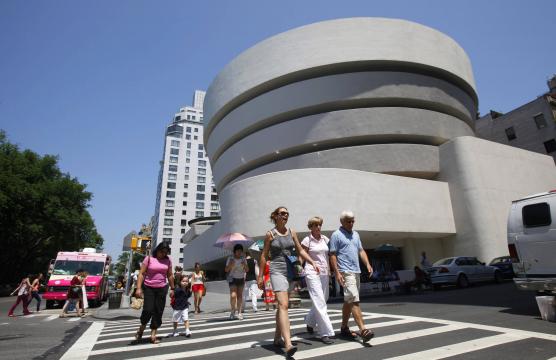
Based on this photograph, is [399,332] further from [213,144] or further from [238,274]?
[213,144]

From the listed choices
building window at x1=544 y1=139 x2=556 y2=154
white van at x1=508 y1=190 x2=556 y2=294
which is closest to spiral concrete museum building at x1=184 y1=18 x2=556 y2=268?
building window at x1=544 y1=139 x2=556 y2=154

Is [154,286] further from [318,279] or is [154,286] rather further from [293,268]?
[318,279]

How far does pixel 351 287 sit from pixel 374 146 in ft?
72.9

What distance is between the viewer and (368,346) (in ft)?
14.3

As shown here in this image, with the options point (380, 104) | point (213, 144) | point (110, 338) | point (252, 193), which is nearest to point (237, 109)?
point (213, 144)

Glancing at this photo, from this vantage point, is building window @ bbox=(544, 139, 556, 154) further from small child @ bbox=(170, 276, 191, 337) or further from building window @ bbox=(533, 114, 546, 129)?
small child @ bbox=(170, 276, 191, 337)

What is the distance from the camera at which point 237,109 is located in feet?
101

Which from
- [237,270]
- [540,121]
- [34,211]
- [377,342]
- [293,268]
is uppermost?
[540,121]

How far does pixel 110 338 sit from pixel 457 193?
25.8 metres

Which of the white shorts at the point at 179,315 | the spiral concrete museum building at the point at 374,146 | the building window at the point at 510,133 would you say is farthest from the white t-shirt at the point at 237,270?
the building window at the point at 510,133

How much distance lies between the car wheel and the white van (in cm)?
1018

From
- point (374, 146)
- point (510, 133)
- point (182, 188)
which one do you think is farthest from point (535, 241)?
point (182, 188)

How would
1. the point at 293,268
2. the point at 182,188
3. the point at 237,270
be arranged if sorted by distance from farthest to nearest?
the point at 182,188
the point at 237,270
the point at 293,268

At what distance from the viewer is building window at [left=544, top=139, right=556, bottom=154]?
118 feet
